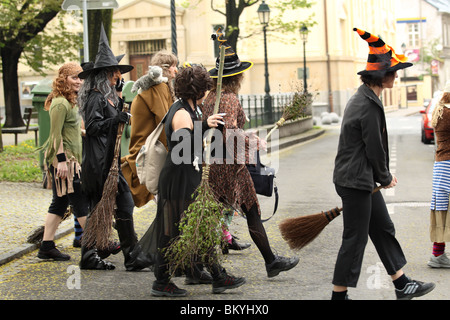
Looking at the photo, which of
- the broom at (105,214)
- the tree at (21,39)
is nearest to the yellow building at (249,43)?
the tree at (21,39)

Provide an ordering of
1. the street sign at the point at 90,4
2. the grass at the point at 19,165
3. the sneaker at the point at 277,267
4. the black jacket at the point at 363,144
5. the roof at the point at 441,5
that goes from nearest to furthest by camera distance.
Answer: the black jacket at the point at 363,144
the sneaker at the point at 277,267
the street sign at the point at 90,4
the grass at the point at 19,165
the roof at the point at 441,5

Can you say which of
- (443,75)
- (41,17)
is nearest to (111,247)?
(41,17)

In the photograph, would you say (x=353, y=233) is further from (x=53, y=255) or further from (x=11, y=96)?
(x=11, y=96)

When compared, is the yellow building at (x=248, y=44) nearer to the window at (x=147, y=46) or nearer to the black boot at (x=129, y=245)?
the window at (x=147, y=46)

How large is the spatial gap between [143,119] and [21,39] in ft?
75.8

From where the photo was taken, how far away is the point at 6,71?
97.6 ft

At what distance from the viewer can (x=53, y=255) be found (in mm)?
7207

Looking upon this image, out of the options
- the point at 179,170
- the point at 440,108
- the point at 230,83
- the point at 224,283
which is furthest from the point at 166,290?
the point at 440,108

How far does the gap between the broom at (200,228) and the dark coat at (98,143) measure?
4.52 ft

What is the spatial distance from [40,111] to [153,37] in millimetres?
29908

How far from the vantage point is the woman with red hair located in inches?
283

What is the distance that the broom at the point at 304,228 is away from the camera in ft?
19.0

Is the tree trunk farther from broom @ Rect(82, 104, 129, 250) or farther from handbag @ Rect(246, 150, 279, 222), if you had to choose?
handbag @ Rect(246, 150, 279, 222)
